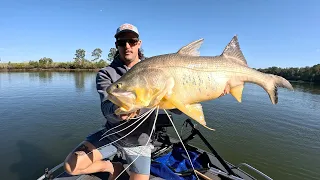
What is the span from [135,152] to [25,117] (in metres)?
12.1

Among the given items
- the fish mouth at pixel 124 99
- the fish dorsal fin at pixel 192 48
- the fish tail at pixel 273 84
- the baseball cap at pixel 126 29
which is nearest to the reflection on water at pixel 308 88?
the fish tail at pixel 273 84

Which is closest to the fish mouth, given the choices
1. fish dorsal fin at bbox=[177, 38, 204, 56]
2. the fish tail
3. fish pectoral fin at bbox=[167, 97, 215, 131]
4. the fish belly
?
fish pectoral fin at bbox=[167, 97, 215, 131]

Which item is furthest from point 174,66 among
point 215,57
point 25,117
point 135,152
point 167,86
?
point 25,117

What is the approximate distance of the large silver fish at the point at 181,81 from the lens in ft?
6.97

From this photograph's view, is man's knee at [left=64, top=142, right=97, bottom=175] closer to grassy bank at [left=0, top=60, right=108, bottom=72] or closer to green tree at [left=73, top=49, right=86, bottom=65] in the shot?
grassy bank at [left=0, top=60, right=108, bottom=72]

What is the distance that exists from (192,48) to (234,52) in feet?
2.38

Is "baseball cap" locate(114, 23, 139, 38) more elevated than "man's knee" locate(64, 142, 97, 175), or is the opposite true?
"baseball cap" locate(114, 23, 139, 38)

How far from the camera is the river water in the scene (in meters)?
7.93

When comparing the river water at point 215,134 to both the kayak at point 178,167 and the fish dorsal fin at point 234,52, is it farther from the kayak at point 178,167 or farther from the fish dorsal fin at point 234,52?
the fish dorsal fin at point 234,52

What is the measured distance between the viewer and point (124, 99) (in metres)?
2.05

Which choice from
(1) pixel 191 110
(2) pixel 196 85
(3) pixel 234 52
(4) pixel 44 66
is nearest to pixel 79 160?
(1) pixel 191 110

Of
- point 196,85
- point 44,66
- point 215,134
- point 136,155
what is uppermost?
point 44,66

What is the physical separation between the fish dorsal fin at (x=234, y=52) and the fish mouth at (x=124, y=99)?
1.43 m

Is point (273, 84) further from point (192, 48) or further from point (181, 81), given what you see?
point (181, 81)
